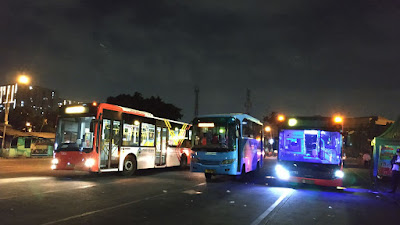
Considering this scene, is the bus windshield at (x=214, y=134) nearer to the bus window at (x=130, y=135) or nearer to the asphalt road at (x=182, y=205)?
the asphalt road at (x=182, y=205)

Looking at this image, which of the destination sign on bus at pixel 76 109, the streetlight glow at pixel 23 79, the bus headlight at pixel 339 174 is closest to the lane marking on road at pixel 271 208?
the bus headlight at pixel 339 174

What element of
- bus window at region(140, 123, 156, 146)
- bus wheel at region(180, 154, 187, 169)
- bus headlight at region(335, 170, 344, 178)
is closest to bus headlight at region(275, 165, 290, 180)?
bus headlight at region(335, 170, 344, 178)

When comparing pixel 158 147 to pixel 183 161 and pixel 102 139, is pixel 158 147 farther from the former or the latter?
pixel 102 139

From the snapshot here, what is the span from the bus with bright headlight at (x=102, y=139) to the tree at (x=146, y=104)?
3249 centimetres

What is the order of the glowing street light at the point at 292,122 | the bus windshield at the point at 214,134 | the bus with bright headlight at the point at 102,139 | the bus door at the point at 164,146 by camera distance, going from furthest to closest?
the bus door at the point at 164,146 → the bus windshield at the point at 214,134 → the bus with bright headlight at the point at 102,139 → the glowing street light at the point at 292,122

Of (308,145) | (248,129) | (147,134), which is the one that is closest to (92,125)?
(147,134)

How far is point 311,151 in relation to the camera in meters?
14.1

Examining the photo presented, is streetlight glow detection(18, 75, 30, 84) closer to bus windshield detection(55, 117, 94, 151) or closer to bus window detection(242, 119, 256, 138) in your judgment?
bus windshield detection(55, 117, 94, 151)

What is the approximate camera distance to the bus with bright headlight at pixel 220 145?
1409cm

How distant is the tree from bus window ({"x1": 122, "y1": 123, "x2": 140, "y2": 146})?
33203mm

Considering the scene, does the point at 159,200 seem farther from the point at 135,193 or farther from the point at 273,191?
the point at 273,191

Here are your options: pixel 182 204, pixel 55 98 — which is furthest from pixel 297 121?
pixel 55 98

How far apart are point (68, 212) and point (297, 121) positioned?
958cm

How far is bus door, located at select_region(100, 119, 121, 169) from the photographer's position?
14.4 m
